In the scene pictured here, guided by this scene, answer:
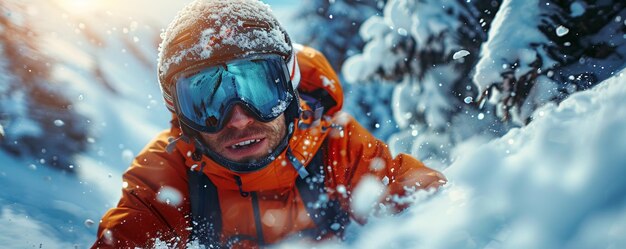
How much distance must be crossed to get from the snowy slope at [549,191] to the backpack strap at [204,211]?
1.42m

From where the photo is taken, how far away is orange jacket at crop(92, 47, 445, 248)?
9.59ft

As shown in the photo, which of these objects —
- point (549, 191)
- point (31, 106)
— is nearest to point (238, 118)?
point (549, 191)

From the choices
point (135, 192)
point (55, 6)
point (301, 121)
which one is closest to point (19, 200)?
point (135, 192)

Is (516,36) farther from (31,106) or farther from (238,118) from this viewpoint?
(31,106)

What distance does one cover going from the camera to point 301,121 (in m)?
3.15

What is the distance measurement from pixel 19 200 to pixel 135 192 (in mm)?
2032

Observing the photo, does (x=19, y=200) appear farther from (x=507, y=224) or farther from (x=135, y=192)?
(x=507, y=224)

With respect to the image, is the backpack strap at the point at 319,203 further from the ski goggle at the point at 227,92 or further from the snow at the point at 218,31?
the snow at the point at 218,31

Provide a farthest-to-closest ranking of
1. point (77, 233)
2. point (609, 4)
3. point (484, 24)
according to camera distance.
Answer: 1. point (484, 24)
2. point (77, 233)
3. point (609, 4)

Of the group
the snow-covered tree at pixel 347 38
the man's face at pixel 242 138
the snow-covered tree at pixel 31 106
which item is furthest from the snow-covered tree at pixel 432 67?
the snow-covered tree at pixel 31 106

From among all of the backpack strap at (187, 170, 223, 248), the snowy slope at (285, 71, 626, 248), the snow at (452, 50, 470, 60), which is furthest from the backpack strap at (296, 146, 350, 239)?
the snow at (452, 50, 470, 60)

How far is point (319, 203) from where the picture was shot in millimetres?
3109

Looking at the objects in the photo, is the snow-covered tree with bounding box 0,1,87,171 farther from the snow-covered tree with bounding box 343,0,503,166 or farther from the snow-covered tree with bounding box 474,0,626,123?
the snow-covered tree with bounding box 474,0,626,123

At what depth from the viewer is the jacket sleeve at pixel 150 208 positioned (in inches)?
109
